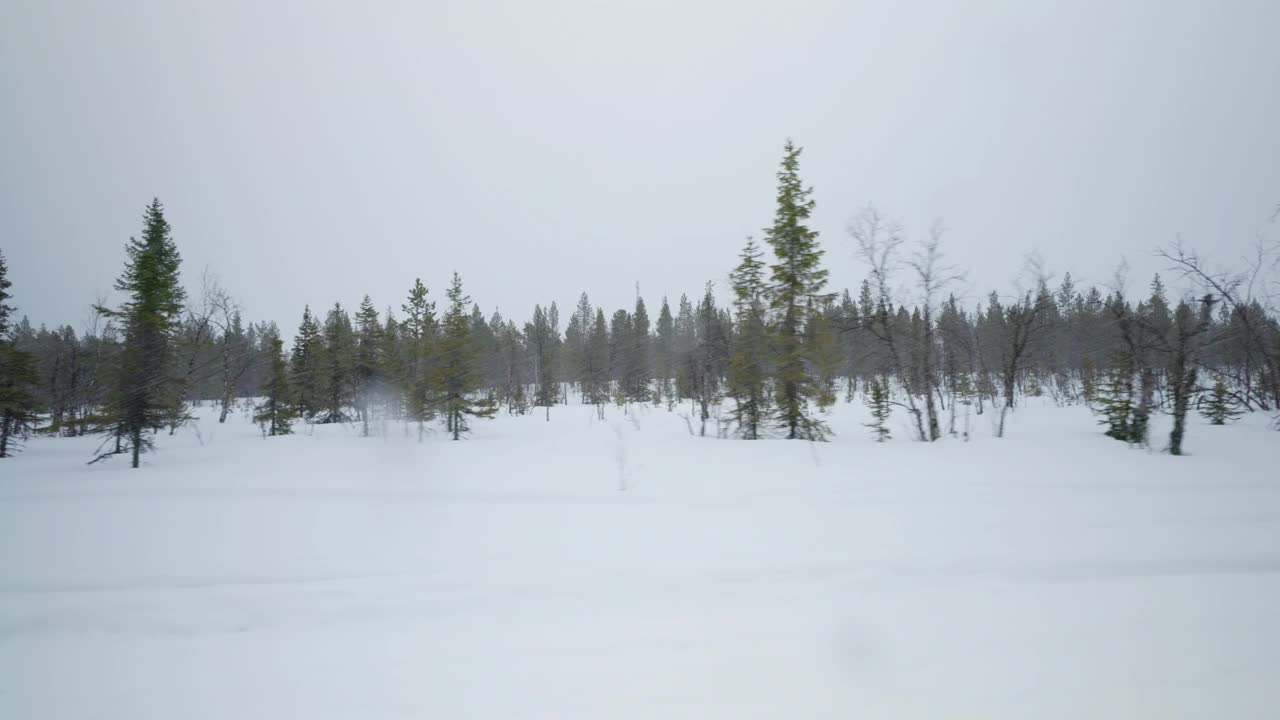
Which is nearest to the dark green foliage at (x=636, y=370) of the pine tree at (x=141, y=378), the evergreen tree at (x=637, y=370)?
the evergreen tree at (x=637, y=370)

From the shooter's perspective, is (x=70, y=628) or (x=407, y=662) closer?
(x=407, y=662)

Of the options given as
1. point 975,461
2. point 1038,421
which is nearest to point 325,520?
point 975,461

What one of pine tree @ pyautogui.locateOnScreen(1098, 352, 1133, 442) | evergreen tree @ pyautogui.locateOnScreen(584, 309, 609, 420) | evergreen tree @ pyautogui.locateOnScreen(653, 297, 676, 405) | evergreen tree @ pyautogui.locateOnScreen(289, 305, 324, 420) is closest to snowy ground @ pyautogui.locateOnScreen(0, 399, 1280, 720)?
pine tree @ pyautogui.locateOnScreen(1098, 352, 1133, 442)

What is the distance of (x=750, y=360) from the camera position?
18.2 metres

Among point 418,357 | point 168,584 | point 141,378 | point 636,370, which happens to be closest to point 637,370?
point 636,370

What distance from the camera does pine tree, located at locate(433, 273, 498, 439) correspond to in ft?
81.1

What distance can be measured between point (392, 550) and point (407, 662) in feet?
8.59

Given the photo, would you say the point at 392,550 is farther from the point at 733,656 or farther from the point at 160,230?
the point at 160,230

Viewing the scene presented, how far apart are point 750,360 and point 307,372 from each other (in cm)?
3382

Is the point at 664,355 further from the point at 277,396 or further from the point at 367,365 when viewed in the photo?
the point at 277,396

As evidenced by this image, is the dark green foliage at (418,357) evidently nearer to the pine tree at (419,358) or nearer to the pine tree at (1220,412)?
the pine tree at (419,358)

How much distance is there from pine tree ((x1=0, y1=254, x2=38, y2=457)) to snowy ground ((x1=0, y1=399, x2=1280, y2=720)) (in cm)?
2473

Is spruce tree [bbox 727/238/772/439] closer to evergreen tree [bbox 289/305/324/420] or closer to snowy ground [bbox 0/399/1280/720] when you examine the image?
snowy ground [bbox 0/399/1280/720]

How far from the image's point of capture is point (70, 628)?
3.82 m
